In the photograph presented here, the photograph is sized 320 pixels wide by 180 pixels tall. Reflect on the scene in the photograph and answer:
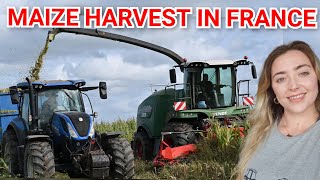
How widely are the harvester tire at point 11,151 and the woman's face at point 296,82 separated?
9230 mm

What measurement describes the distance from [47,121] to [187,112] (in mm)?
3811

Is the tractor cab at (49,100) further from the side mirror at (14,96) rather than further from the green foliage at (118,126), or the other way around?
the green foliage at (118,126)

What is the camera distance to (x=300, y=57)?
2.14 m

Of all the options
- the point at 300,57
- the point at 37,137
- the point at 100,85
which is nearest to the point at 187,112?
the point at 100,85

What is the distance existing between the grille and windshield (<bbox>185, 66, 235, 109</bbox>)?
3972mm

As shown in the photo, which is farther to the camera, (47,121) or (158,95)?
(158,95)

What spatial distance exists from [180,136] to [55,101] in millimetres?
3097

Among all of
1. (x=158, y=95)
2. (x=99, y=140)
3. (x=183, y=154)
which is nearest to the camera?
(x=99, y=140)

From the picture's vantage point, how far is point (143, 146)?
14438mm

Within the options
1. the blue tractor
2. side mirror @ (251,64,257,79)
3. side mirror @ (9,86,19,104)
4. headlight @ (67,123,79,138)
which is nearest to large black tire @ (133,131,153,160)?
side mirror @ (251,64,257,79)

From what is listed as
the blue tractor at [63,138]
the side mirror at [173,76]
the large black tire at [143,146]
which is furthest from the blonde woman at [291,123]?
the large black tire at [143,146]

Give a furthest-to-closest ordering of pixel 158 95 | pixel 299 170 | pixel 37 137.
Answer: pixel 158 95 < pixel 37 137 < pixel 299 170

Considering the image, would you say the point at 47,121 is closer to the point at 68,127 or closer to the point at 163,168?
the point at 68,127

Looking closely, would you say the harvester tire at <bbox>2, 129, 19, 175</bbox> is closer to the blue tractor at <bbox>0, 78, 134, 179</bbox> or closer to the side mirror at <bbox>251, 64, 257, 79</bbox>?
the blue tractor at <bbox>0, 78, 134, 179</bbox>
